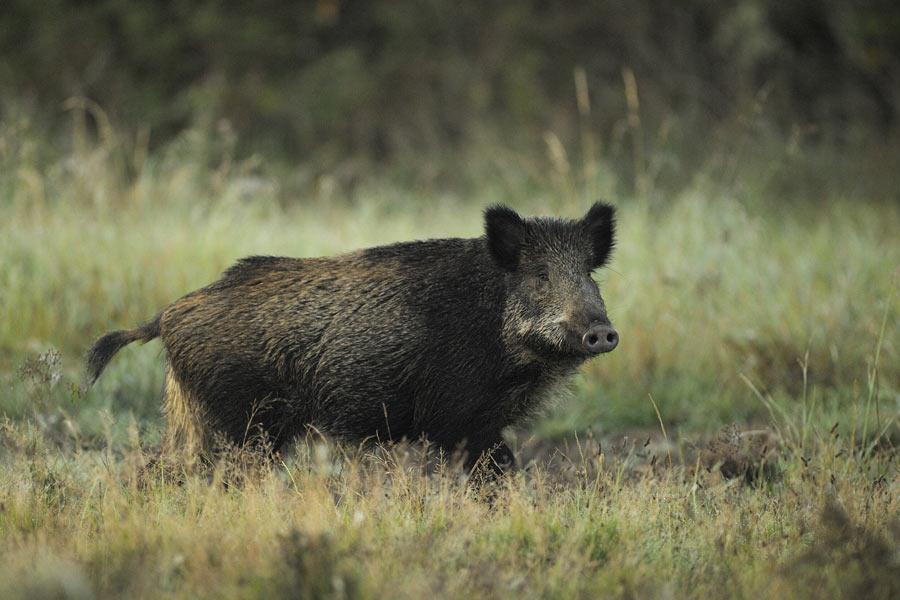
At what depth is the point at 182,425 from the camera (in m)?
3.56

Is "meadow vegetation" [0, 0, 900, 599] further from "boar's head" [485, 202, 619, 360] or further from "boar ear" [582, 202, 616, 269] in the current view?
"boar ear" [582, 202, 616, 269]

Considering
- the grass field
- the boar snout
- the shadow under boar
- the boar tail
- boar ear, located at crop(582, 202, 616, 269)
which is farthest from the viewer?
boar ear, located at crop(582, 202, 616, 269)

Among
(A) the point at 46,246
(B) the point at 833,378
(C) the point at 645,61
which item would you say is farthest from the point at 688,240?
(C) the point at 645,61

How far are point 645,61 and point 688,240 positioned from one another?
7.37 metres

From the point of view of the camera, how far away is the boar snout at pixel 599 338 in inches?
133

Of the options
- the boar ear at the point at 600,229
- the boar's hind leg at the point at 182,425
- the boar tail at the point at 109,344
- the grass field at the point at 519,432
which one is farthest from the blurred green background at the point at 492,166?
the boar ear at the point at 600,229

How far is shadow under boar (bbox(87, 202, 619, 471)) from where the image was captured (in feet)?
11.5

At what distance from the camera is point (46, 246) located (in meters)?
6.08

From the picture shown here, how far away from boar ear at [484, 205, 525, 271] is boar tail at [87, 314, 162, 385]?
4.49ft

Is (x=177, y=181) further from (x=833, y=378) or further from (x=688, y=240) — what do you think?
(x=833, y=378)

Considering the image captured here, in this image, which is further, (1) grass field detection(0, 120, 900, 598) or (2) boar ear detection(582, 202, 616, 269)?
(2) boar ear detection(582, 202, 616, 269)

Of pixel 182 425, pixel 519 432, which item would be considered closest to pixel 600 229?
pixel 519 432

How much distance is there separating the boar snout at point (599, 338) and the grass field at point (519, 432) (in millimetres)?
375

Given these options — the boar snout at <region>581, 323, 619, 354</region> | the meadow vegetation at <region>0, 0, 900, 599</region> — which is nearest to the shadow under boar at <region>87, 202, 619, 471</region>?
the boar snout at <region>581, 323, 619, 354</region>
